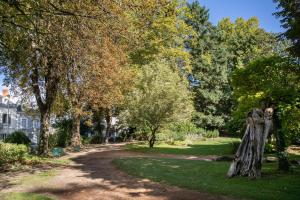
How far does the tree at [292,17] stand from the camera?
1374 cm

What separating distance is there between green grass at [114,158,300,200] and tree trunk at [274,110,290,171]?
0.41 meters

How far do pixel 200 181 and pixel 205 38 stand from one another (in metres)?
47.0

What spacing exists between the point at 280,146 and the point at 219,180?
3415 millimetres

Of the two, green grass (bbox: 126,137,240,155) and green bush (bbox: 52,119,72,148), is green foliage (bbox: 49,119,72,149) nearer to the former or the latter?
green bush (bbox: 52,119,72,148)

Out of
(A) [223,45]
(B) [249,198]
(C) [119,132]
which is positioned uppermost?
(A) [223,45]

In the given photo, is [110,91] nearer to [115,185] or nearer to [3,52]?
[3,52]

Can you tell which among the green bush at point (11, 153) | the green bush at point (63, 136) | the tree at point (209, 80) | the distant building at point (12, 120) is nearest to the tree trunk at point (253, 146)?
the green bush at point (11, 153)

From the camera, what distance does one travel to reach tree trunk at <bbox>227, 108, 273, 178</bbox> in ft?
45.3

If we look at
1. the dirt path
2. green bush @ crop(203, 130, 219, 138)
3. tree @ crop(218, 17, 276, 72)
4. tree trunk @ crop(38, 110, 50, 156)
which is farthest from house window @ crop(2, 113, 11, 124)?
tree @ crop(218, 17, 276, 72)

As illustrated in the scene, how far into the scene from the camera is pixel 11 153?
19.1 m

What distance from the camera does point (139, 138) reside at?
4725 centimetres

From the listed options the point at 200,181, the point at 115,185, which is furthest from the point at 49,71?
the point at 200,181

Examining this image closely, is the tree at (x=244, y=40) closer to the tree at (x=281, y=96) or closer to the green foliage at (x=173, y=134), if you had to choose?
the green foliage at (x=173, y=134)

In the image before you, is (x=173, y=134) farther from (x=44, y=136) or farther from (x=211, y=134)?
(x=44, y=136)
